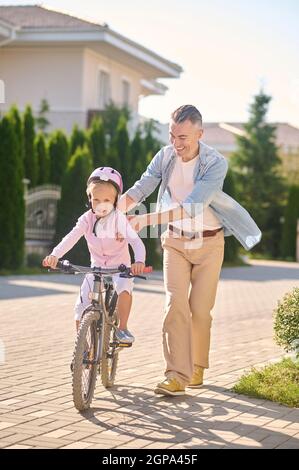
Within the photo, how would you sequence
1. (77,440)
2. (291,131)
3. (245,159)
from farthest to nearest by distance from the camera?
(291,131), (245,159), (77,440)

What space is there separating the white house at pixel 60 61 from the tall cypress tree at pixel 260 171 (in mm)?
16591

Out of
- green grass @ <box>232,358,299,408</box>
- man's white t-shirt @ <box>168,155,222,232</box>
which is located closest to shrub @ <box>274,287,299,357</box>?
green grass @ <box>232,358,299,408</box>

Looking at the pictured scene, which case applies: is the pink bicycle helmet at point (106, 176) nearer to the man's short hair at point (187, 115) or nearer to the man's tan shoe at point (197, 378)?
the man's short hair at point (187, 115)

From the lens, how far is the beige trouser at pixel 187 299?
721 centimetres

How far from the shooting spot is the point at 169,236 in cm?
743

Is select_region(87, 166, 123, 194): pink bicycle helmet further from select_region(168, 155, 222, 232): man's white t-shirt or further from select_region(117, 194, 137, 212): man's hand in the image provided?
select_region(168, 155, 222, 232): man's white t-shirt

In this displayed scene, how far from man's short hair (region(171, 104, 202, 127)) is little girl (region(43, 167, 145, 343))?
578mm

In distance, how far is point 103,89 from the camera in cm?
3716

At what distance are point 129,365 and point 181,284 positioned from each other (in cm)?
163

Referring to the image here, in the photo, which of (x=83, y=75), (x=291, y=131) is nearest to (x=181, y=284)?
(x=83, y=75)

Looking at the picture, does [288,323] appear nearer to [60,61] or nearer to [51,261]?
[51,261]

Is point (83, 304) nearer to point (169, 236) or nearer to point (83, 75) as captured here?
point (169, 236)

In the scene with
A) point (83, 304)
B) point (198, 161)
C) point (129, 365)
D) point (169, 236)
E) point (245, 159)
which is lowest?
point (129, 365)

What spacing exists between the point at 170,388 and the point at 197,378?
0.61 meters
